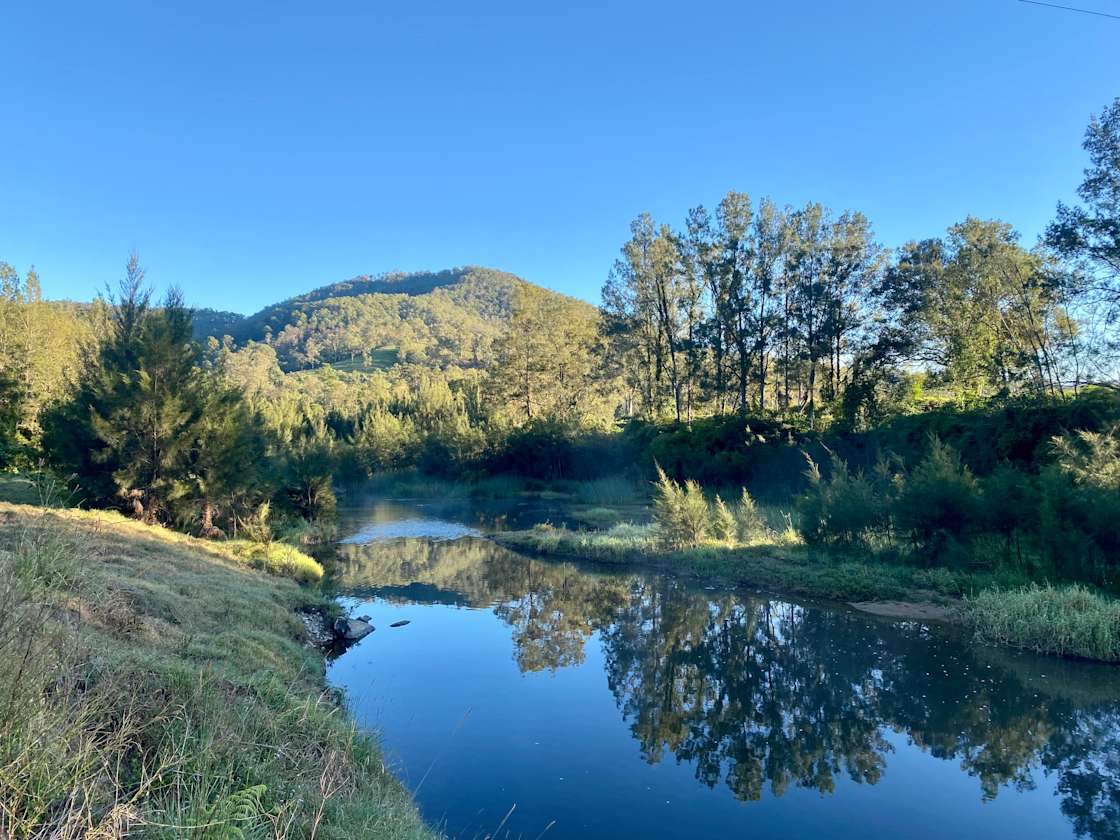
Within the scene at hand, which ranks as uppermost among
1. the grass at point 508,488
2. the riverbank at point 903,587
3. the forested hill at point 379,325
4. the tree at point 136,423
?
the forested hill at point 379,325

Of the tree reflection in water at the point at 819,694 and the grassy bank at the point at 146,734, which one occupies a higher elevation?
the grassy bank at the point at 146,734

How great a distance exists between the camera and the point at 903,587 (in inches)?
540

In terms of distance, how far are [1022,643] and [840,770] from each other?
558cm

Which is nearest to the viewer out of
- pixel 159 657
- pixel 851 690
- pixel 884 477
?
pixel 159 657

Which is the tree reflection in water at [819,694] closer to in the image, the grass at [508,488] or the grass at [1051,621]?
the grass at [1051,621]

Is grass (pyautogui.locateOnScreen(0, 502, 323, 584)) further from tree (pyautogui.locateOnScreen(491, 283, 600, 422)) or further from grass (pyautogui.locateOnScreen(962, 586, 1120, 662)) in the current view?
tree (pyautogui.locateOnScreen(491, 283, 600, 422))

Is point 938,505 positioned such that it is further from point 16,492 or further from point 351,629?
point 16,492

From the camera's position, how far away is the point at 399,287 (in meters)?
194

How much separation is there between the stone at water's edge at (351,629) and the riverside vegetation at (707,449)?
41.1 inches

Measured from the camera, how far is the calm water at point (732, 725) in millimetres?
6328

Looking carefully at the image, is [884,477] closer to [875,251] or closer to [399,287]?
[875,251]

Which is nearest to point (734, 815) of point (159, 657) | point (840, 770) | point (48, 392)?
point (840, 770)

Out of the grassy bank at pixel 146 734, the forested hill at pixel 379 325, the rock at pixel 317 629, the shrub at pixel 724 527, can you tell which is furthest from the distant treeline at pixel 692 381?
the forested hill at pixel 379 325

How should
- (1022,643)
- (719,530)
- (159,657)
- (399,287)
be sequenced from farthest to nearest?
(399,287), (719,530), (1022,643), (159,657)
